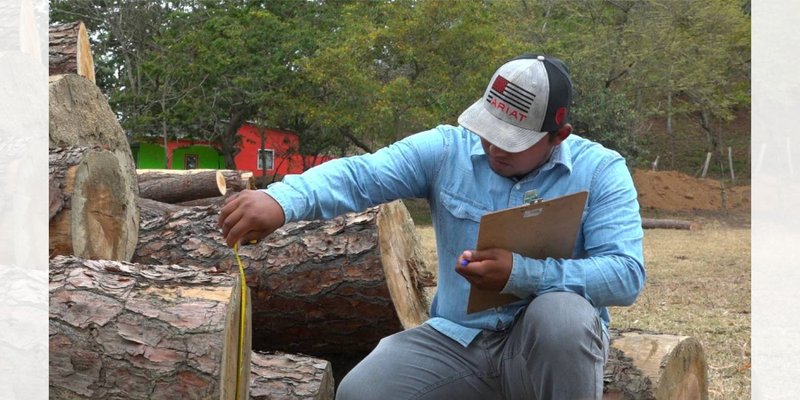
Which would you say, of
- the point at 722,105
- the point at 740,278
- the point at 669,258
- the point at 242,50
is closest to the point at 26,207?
the point at 740,278

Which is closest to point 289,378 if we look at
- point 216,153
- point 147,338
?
point 147,338

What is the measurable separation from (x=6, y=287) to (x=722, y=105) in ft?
83.7

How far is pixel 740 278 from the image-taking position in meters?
9.09

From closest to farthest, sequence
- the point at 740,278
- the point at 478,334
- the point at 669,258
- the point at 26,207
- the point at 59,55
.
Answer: the point at 478,334 → the point at 26,207 → the point at 59,55 → the point at 740,278 → the point at 669,258

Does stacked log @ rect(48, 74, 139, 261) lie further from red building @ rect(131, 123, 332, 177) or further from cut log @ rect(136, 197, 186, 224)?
red building @ rect(131, 123, 332, 177)

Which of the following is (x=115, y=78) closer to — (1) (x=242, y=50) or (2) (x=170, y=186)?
(1) (x=242, y=50)

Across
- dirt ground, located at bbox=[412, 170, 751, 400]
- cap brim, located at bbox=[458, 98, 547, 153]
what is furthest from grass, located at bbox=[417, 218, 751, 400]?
cap brim, located at bbox=[458, 98, 547, 153]

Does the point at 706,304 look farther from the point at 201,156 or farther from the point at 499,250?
the point at 201,156

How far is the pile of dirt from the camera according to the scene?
23.4 meters

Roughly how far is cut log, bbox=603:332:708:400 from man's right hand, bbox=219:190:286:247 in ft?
4.51

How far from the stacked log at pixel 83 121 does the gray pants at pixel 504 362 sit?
2263 mm

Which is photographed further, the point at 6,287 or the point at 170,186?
the point at 170,186

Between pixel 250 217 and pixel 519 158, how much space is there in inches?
32.9

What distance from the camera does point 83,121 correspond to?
5.19m
